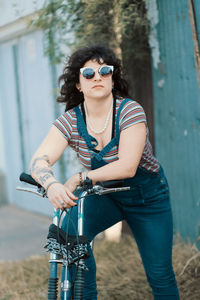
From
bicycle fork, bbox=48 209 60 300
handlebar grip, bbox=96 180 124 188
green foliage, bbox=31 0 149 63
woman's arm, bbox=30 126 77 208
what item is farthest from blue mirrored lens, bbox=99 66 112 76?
green foliage, bbox=31 0 149 63

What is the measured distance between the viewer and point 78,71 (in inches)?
101

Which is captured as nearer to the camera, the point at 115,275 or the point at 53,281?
the point at 53,281

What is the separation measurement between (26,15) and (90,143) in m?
2.69

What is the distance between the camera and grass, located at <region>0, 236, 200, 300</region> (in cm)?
350

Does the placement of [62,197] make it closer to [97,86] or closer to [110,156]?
[110,156]

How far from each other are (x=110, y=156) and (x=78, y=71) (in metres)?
0.58

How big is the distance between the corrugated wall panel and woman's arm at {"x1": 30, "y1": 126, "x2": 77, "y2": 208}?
5.89 feet

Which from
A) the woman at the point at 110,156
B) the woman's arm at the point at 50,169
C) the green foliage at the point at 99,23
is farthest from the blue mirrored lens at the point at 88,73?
the green foliage at the point at 99,23

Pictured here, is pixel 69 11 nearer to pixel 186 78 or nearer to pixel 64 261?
pixel 186 78

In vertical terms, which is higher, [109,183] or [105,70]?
[105,70]

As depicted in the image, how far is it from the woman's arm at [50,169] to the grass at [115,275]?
166cm

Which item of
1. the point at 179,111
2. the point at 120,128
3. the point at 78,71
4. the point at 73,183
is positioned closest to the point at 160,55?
the point at 179,111

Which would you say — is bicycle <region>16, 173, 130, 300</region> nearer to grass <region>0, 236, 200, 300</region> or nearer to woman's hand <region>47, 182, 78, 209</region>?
woman's hand <region>47, 182, 78, 209</region>

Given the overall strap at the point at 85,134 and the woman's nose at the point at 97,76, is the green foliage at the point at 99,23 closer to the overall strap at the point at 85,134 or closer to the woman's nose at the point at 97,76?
the woman's nose at the point at 97,76
